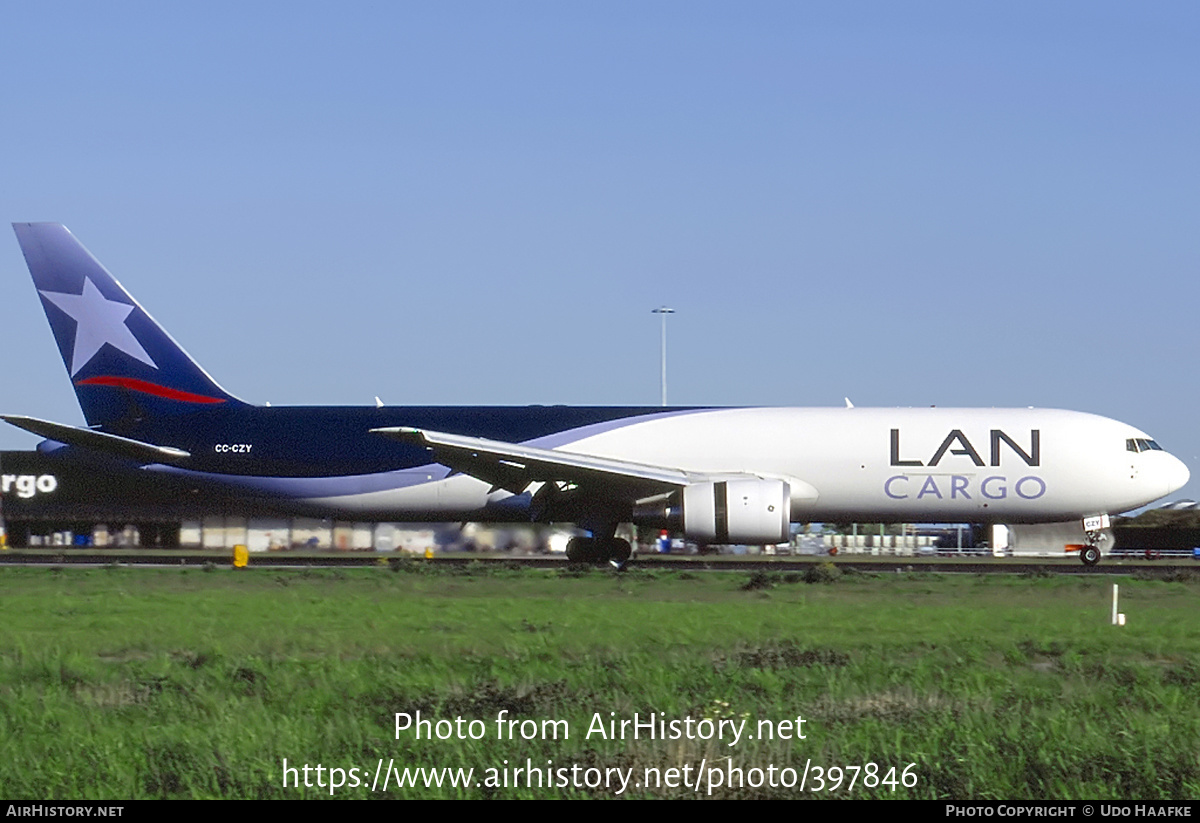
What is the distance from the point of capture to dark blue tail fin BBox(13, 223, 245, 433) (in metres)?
32.7

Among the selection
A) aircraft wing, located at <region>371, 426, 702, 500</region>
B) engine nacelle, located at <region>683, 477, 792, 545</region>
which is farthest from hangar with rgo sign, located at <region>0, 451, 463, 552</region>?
engine nacelle, located at <region>683, 477, 792, 545</region>

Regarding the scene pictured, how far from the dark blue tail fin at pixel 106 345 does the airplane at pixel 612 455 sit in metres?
0.07

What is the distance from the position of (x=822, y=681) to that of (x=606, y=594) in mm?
10501

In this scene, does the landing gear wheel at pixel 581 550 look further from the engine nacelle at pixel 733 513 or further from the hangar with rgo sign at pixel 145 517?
the hangar with rgo sign at pixel 145 517

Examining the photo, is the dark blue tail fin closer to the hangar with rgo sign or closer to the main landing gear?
the hangar with rgo sign

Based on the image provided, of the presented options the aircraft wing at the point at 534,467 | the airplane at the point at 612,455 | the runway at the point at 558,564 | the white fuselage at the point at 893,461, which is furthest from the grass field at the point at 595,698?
the white fuselage at the point at 893,461

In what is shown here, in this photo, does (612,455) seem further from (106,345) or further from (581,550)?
(106,345)

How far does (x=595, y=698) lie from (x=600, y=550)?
809 inches

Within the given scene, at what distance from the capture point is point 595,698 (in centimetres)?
1001

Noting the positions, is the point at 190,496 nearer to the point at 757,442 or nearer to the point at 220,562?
the point at 220,562

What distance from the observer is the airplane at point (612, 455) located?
101 ft

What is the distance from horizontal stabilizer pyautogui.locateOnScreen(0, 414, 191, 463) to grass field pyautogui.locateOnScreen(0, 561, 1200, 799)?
12.3 m
